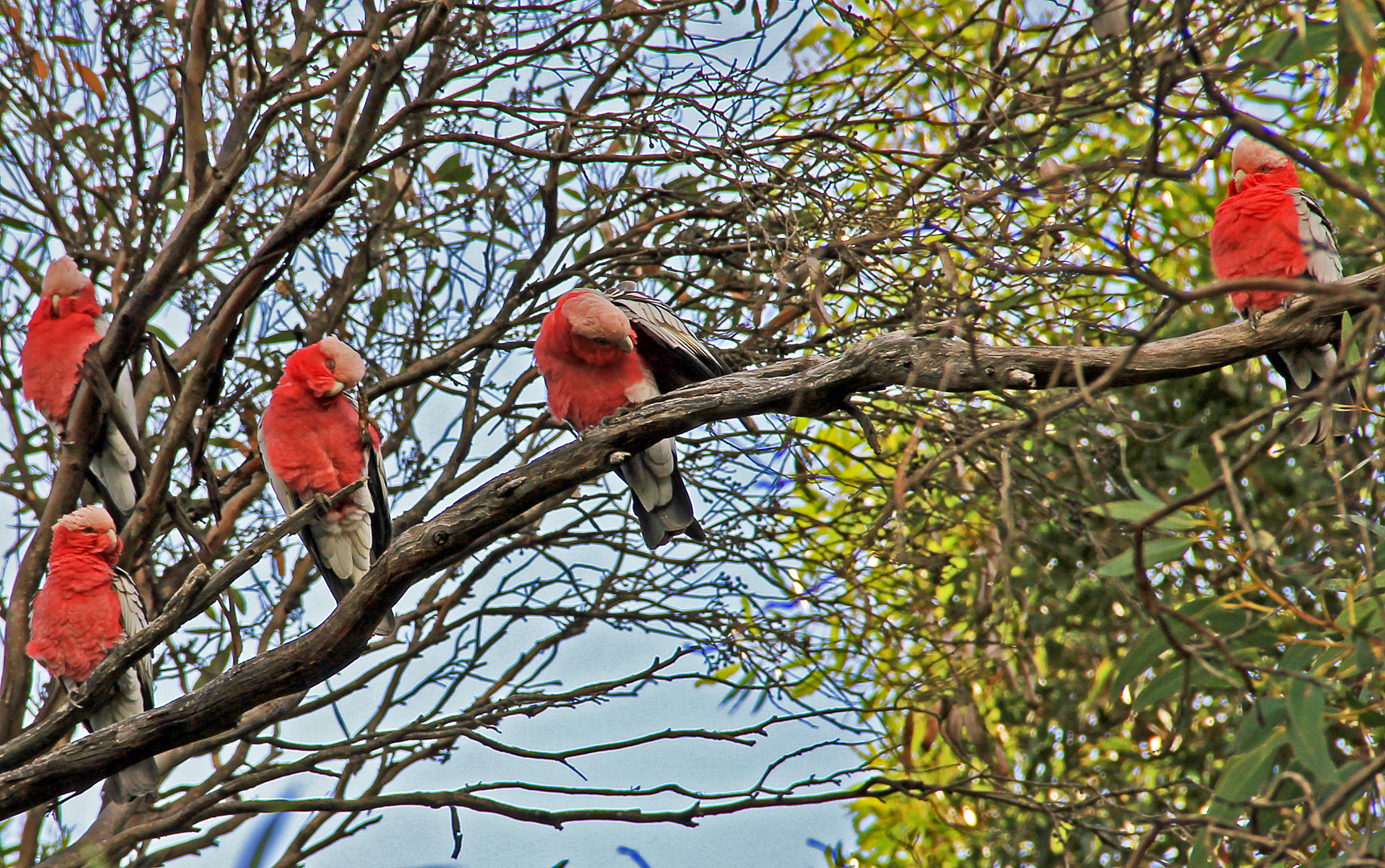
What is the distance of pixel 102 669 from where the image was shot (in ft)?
8.13

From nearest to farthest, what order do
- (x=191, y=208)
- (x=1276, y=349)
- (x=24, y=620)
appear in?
1. (x=1276, y=349)
2. (x=191, y=208)
3. (x=24, y=620)

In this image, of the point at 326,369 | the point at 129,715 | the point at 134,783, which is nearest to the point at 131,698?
the point at 129,715

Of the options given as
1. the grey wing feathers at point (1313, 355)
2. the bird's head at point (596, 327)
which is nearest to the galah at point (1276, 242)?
the grey wing feathers at point (1313, 355)

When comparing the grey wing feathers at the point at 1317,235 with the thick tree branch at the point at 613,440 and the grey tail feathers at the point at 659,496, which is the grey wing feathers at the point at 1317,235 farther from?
the grey tail feathers at the point at 659,496

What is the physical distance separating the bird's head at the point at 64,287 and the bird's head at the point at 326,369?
0.90m

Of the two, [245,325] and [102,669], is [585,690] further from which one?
[245,325]

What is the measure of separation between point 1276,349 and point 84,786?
2.74m

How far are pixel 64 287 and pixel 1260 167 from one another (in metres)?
3.49

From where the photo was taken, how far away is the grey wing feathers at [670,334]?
8.63ft

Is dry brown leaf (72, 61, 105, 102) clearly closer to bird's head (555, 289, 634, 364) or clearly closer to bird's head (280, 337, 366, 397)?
bird's head (280, 337, 366, 397)

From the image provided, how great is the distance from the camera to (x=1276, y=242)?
2654 millimetres

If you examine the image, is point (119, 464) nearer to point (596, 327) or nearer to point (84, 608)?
Answer: point (84, 608)

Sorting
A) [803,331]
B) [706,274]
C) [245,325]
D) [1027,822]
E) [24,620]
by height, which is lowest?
[1027,822]

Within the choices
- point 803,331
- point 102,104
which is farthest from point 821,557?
point 102,104
